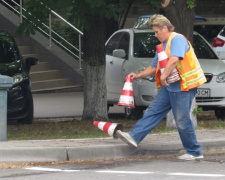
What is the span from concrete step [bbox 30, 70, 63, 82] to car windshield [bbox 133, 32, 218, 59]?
19.7 feet

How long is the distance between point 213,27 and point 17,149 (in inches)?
657

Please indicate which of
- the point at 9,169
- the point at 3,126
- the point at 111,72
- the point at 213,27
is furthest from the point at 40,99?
the point at 9,169

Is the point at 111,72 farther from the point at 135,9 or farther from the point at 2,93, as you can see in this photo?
the point at 135,9

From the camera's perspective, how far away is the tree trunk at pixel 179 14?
12227 mm

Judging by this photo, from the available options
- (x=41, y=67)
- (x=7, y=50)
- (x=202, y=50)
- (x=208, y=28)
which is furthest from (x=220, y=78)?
(x=208, y=28)

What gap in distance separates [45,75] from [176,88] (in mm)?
11971

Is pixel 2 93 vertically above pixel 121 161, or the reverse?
pixel 2 93

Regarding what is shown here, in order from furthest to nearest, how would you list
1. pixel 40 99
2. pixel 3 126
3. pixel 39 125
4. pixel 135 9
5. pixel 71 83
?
pixel 135 9
pixel 71 83
pixel 40 99
pixel 39 125
pixel 3 126

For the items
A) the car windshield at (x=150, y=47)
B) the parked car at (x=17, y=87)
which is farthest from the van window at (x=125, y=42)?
the parked car at (x=17, y=87)

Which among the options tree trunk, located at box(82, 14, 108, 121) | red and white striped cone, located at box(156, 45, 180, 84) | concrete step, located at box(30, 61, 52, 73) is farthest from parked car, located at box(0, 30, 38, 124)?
concrete step, located at box(30, 61, 52, 73)

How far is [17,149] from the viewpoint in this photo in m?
9.78

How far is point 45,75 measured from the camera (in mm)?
21422

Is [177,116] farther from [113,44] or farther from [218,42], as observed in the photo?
[218,42]

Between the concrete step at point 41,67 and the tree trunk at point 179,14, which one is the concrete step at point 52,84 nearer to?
the concrete step at point 41,67
